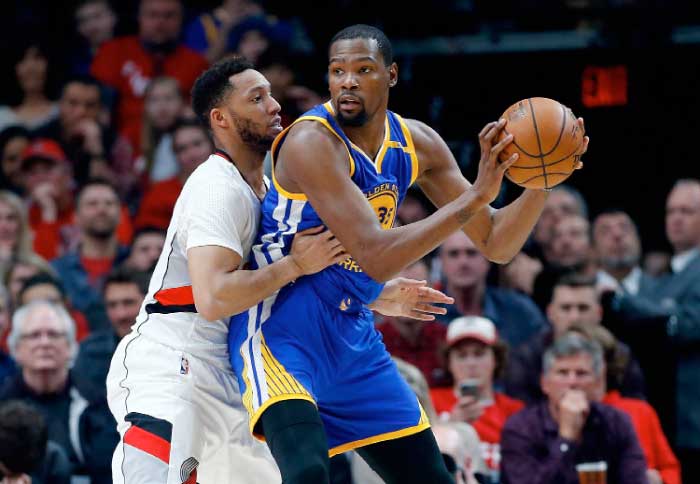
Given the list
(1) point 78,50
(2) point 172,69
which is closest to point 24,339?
(2) point 172,69

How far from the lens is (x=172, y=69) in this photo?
10312 millimetres

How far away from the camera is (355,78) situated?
466 centimetres

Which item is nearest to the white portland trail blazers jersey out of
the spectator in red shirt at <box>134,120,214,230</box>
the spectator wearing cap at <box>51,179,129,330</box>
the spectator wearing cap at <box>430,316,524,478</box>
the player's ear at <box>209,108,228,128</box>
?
the player's ear at <box>209,108,228,128</box>

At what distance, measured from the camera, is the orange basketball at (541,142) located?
442cm

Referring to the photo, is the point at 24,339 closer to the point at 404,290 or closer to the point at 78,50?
the point at 404,290

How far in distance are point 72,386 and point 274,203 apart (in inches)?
117

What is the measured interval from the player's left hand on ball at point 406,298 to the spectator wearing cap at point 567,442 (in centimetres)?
181

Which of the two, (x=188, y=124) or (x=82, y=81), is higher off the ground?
(x=82, y=81)

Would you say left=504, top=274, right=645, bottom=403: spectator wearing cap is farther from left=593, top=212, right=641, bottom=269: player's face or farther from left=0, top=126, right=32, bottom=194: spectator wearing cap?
left=0, top=126, right=32, bottom=194: spectator wearing cap

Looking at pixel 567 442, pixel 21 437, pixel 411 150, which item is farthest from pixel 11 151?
pixel 411 150

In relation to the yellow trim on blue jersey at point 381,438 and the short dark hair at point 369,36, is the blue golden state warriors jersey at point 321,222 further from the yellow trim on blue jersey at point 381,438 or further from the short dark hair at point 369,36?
the yellow trim on blue jersey at point 381,438

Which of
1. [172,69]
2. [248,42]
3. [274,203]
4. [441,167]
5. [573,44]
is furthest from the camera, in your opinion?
[172,69]

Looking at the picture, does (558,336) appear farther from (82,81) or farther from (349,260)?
(82,81)

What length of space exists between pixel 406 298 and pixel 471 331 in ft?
7.30
